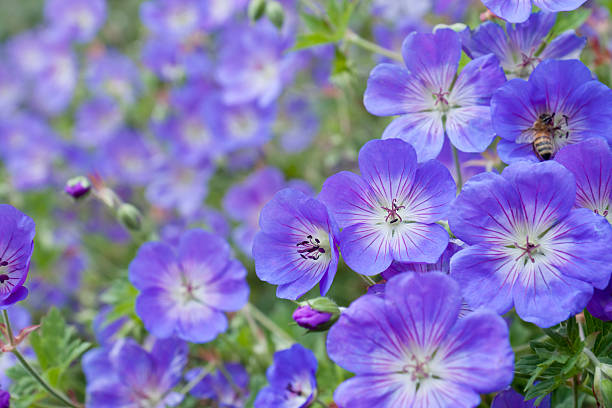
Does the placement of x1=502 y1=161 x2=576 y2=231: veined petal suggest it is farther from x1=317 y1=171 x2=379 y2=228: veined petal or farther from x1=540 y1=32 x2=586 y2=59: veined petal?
x1=540 y1=32 x2=586 y2=59: veined petal

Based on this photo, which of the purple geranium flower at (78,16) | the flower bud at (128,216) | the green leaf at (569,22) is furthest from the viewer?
the purple geranium flower at (78,16)

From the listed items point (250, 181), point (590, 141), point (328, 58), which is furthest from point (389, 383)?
point (328, 58)

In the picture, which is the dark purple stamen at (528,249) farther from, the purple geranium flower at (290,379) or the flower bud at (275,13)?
the flower bud at (275,13)

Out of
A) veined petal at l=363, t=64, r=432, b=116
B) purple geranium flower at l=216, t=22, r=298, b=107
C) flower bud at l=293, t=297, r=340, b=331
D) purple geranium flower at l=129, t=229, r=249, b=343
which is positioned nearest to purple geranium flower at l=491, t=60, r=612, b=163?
veined petal at l=363, t=64, r=432, b=116

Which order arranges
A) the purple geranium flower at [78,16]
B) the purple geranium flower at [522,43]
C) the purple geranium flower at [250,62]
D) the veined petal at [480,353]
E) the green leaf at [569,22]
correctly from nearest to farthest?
the veined petal at [480,353] < the purple geranium flower at [522,43] < the green leaf at [569,22] < the purple geranium flower at [250,62] < the purple geranium flower at [78,16]

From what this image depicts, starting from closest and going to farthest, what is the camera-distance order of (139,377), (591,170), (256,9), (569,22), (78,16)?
(591,170) → (569,22) → (139,377) → (256,9) → (78,16)

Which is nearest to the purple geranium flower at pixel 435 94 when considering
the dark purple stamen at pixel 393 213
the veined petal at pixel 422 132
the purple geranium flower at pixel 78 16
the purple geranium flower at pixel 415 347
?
the veined petal at pixel 422 132

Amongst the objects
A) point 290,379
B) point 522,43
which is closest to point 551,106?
point 522,43

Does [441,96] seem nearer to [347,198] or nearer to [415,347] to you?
[347,198]
